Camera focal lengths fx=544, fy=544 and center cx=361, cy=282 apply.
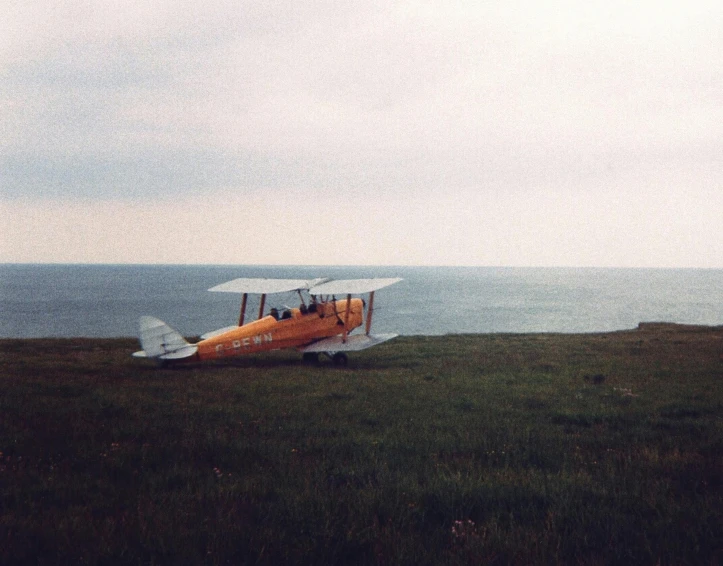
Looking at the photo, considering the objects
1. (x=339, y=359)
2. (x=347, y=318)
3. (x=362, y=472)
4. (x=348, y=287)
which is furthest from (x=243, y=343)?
(x=362, y=472)

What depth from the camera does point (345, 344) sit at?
2067 cm

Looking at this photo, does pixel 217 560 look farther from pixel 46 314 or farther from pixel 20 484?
pixel 46 314

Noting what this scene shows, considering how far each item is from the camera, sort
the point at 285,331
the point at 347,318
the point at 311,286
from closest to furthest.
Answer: the point at 285,331
the point at 347,318
the point at 311,286

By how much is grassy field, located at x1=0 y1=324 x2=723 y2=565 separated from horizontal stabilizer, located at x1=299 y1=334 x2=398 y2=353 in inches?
240

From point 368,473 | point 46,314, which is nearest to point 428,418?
point 368,473

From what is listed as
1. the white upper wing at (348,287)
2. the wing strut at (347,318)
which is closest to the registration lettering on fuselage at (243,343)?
the white upper wing at (348,287)

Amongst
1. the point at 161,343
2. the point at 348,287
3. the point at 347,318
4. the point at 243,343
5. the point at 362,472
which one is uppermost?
the point at 348,287

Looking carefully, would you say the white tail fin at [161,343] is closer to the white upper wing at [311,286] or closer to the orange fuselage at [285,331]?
the orange fuselage at [285,331]

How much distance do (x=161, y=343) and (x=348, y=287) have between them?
292 inches

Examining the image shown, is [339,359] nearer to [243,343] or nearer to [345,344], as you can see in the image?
[345,344]

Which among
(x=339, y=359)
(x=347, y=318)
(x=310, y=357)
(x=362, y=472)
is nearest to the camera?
(x=362, y=472)

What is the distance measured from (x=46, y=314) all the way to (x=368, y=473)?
83152 mm

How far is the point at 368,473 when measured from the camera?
6289 millimetres

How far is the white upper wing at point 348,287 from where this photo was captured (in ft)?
68.9
